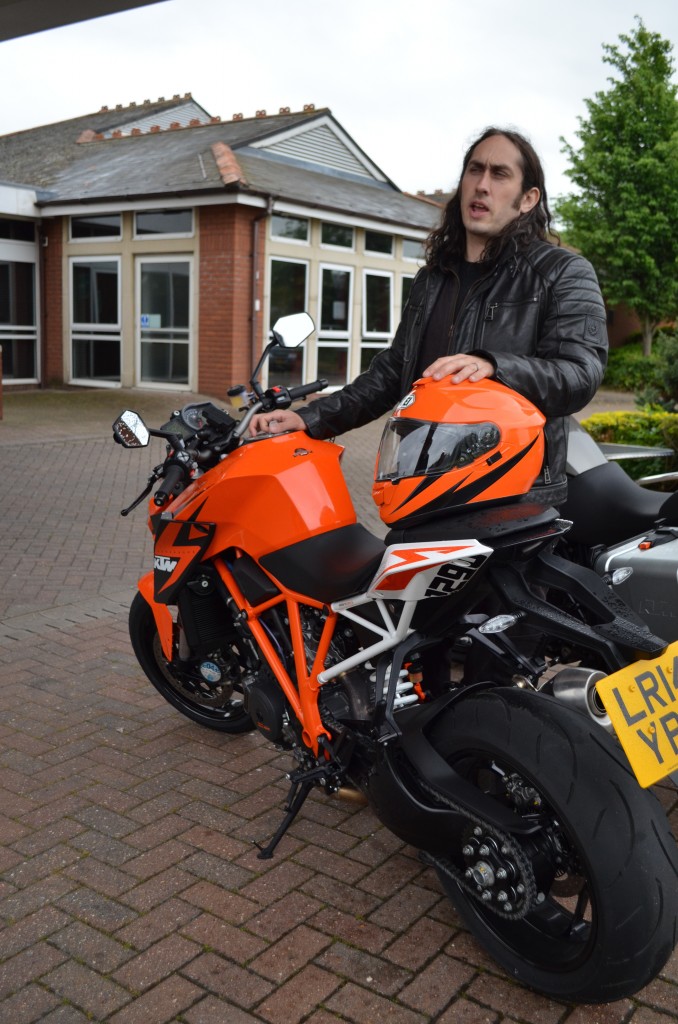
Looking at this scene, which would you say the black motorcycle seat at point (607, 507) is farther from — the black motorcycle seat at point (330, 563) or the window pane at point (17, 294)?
the window pane at point (17, 294)

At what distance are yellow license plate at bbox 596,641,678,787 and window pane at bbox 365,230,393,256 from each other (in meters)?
18.5

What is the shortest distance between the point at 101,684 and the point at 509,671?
2.48 meters

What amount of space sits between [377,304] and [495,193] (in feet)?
58.8

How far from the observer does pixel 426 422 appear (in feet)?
7.60

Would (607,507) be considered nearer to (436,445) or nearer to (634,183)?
(436,445)

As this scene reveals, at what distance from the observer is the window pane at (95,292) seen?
18.4m

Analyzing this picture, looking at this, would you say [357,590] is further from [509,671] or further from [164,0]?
[164,0]

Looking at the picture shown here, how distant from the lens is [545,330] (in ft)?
9.01

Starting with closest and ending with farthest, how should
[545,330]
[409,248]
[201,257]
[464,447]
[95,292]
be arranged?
[464,447] < [545,330] < [201,257] < [95,292] < [409,248]

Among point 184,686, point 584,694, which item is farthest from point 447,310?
point 184,686

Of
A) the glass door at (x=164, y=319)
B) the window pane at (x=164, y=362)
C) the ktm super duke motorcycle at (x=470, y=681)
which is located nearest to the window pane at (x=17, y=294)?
the glass door at (x=164, y=319)

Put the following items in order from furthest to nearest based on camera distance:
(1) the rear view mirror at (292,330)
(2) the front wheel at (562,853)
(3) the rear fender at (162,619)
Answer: (3) the rear fender at (162,619) < (1) the rear view mirror at (292,330) < (2) the front wheel at (562,853)

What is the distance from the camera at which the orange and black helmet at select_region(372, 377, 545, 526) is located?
228cm

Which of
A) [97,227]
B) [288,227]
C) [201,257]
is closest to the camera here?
[201,257]
